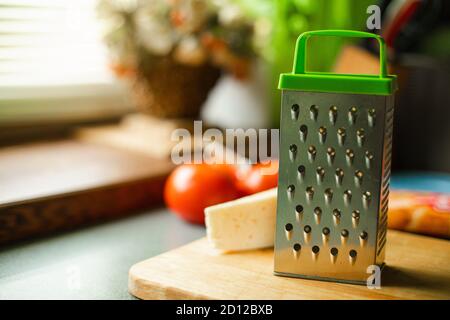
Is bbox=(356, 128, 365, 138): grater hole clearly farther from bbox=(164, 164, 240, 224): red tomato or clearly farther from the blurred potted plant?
the blurred potted plant

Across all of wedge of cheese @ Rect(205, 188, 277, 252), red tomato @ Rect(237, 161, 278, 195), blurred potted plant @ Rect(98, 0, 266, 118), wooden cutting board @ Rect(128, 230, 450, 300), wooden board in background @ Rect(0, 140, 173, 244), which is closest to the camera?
wooden cutting board @ Rect(128, 230, 450, 300)

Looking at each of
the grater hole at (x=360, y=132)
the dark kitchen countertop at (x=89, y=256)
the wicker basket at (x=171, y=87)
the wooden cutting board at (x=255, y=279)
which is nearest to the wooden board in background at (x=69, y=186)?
the dark kitchen countertop at (x=89, y=256)

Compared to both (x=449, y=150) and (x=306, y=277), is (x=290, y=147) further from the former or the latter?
(x=449, y=150)

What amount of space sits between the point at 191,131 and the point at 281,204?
2.21 ft

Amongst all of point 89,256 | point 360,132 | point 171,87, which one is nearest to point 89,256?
point 89,256

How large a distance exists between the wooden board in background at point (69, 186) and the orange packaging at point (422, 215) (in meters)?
0.47

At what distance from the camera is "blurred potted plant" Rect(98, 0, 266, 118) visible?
4.36 ft

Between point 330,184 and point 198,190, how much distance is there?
337mm

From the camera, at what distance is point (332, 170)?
77cm

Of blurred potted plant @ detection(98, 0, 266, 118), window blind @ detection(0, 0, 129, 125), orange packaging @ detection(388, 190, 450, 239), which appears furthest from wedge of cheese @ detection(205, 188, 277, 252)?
window blind @ detection(0, 0, 129, 125)

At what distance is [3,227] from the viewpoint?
3.14 feet

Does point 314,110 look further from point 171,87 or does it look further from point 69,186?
point 171,87

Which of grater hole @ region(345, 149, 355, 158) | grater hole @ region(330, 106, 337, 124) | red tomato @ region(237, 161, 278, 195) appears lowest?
red tomato @ region(237, 161, 278, 195)
